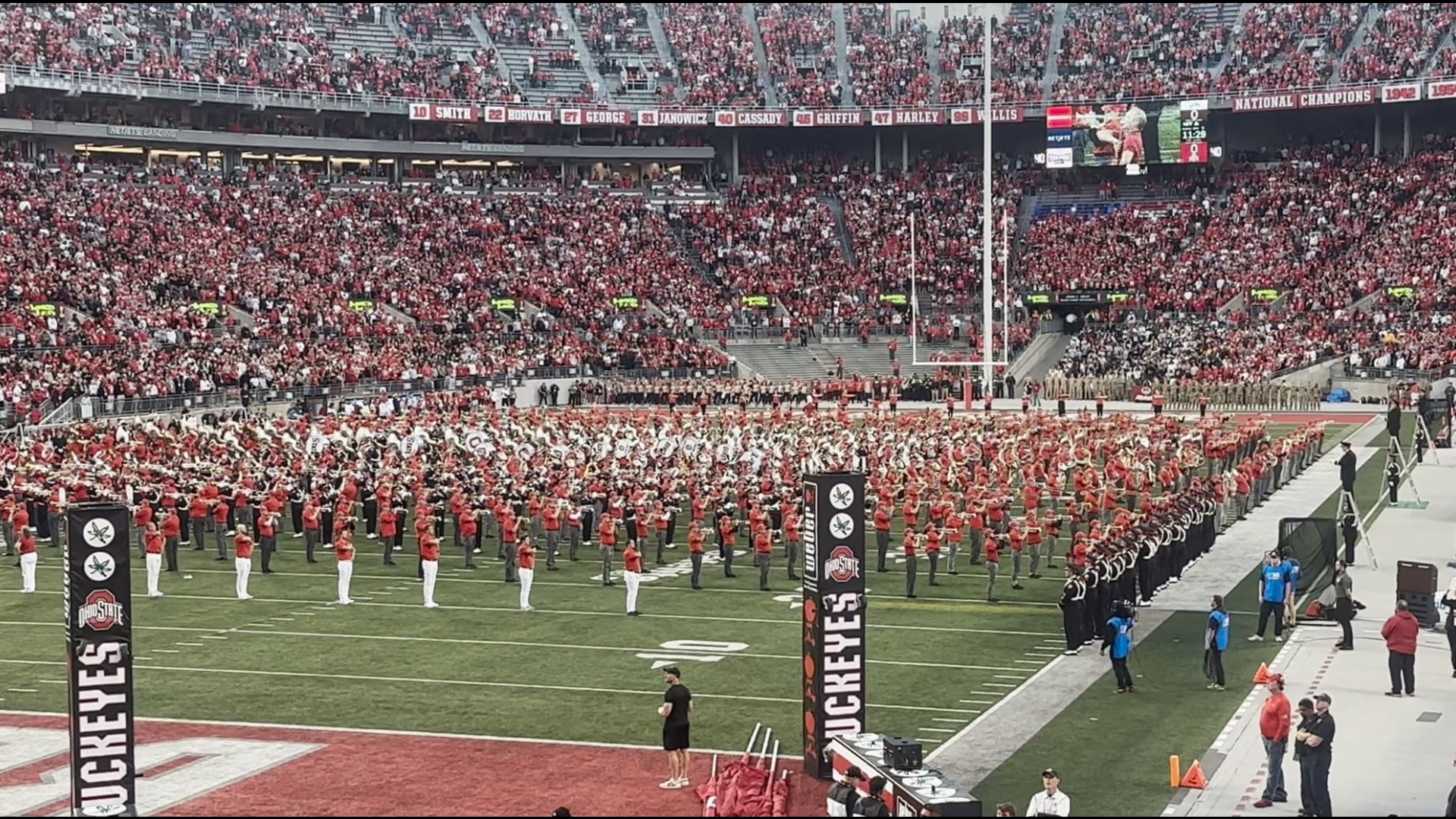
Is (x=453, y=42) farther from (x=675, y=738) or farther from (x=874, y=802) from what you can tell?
(x=874, y=802)

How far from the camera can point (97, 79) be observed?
59281mm

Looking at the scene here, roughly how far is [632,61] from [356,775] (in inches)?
2439

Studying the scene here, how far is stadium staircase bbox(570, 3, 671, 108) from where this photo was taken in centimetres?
7250

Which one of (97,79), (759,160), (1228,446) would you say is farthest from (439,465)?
(759,160)

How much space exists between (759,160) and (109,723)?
203 feet

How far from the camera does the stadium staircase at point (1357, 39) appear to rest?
65.7 meters

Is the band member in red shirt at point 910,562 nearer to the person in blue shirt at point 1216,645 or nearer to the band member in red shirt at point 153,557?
the person in blue shirt at point 1216,645

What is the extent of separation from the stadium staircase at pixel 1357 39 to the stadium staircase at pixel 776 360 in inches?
894

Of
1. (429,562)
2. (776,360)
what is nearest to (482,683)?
(429,562)

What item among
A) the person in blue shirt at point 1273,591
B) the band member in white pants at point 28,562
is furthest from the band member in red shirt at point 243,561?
the person in blue shirt at point 1273,591

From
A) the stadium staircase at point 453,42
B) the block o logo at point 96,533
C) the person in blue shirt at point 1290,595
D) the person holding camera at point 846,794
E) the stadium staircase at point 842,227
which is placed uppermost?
the stadium staircase at point 453,42

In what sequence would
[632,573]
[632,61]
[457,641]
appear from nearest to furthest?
[457,641], [632,573], [632,61]

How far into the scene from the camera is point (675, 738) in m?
14.2

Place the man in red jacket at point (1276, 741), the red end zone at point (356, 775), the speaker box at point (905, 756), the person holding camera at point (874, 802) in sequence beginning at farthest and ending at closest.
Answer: the red end zone at point (356, 775)
the man in red jacket at point (1276, 741)
the speaker box at point (905, 756)
the person holding camera at point (874, 802)
